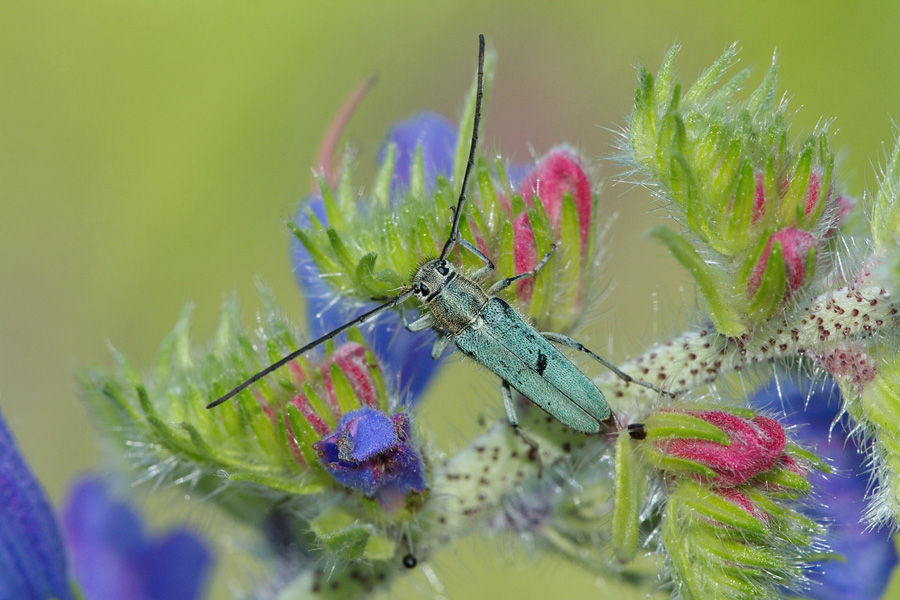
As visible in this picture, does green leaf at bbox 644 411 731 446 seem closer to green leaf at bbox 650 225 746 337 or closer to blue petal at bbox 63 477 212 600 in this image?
green leaf at bbox 650 225 746 337

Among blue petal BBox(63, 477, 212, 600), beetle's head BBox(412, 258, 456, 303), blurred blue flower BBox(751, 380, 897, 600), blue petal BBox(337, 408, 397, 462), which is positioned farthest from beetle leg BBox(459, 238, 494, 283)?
blue petal BBox(63, 477, 212, 600)

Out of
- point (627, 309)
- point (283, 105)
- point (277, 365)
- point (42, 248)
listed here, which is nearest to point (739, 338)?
point (277, 365)

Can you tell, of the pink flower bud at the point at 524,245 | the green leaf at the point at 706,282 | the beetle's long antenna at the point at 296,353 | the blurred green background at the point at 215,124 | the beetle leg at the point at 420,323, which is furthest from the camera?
the blurred green background at the point at 215,124

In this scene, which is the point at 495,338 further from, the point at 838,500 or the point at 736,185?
the point at 838,500

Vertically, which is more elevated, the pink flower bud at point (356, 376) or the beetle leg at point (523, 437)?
the pink flower bud at point (356, 376)

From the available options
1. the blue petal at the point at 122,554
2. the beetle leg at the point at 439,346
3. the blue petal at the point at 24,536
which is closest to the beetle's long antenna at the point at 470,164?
the beetle leg at the point at 439,346

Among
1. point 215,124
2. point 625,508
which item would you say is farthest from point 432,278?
point 215,124

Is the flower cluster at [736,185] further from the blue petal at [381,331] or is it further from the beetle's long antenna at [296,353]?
the blue petal at [381,331]
